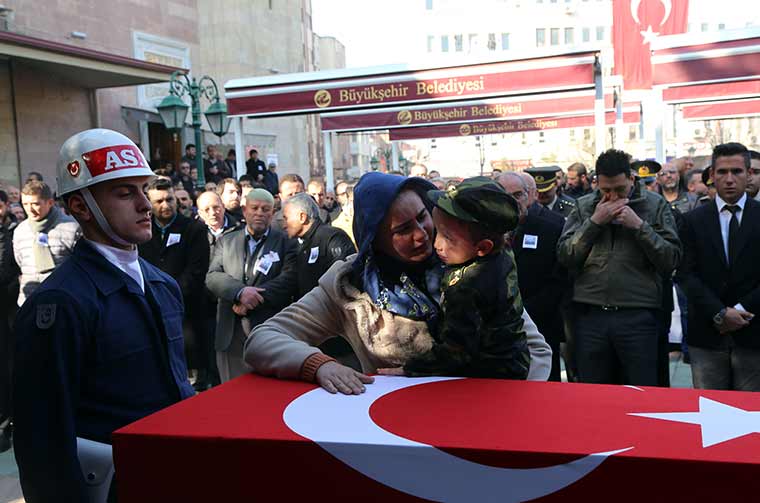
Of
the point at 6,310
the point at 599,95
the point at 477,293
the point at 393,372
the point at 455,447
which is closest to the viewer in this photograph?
the point at 455,447

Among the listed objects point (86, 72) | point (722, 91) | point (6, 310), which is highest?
point (86, 72)

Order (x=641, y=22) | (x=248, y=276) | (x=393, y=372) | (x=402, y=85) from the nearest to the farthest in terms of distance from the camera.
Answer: (x=393, y=372), (x=248, y=276), (x=641, y=22), (x=402, y=85)

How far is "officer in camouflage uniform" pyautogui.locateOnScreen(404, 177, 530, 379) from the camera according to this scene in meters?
1.92

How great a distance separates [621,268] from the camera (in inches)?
173

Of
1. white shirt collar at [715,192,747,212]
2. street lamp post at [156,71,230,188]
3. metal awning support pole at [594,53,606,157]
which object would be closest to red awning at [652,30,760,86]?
metal awning support pole at [594,53,606,157]

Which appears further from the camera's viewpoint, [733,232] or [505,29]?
[505,29]

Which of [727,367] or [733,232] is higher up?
[733,232]

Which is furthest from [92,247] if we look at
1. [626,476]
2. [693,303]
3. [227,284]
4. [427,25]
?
[427,25]

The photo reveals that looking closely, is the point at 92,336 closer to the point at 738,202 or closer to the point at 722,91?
the point at 738,202

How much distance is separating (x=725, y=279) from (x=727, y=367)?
0.56 meters

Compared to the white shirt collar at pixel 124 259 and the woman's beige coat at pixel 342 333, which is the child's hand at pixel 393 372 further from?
the white shirt collar at pixel 124 259

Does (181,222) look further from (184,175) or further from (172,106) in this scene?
(184,175)

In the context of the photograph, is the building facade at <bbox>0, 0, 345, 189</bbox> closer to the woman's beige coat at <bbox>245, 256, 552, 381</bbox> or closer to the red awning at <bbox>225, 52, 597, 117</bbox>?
the red awning at <bbox>225, 52, 597, 117</bbox>

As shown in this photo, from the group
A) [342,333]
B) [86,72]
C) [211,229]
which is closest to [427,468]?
[342,333]
